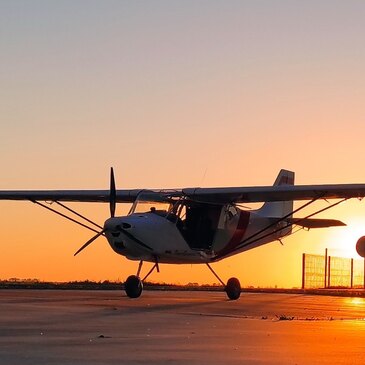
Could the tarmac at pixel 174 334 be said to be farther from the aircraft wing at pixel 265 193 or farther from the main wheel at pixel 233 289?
the aircraft wing at pixel 265 193

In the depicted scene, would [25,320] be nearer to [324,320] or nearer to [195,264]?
[324,320]

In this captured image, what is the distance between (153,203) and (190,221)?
145 cm

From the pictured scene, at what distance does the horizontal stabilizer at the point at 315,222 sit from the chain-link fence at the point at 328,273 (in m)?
7.31

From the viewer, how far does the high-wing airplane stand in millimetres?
26000

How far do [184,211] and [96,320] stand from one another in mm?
12233

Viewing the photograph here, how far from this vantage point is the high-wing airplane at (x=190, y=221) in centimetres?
2600

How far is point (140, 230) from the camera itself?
2584 centimetres

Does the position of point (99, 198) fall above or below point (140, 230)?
above

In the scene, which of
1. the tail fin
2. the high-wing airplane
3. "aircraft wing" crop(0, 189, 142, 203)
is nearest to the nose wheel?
the high-wing airplane

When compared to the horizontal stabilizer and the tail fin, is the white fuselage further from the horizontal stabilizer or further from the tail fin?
the tail fin

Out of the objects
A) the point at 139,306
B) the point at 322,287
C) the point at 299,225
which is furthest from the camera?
the point at 322,287

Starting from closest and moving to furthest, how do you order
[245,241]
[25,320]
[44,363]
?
[44,363] < [25,320] < [245,241]

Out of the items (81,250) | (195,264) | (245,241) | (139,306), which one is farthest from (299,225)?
(139,306)

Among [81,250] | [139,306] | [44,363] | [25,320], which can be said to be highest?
[81,250]
